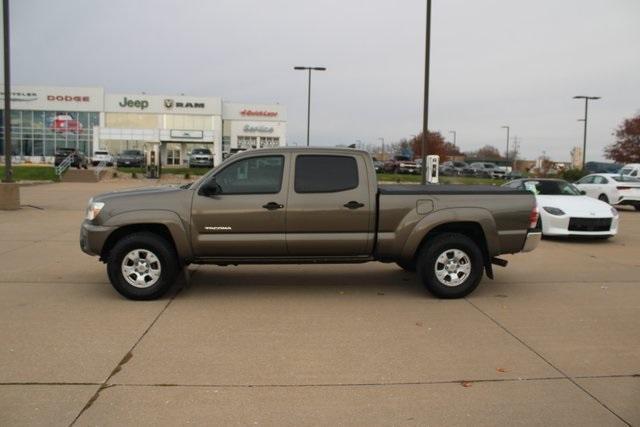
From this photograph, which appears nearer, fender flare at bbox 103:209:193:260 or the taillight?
fender flare at bbox 103:209:193:260

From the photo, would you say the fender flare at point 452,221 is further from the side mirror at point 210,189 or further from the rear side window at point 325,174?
the side mirror at point 210,189

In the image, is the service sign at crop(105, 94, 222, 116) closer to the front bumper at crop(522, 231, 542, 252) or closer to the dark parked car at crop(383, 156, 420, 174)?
the dark parked car at crop(383, 156, 420, 174)

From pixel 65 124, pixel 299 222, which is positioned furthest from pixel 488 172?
pixel 299 222

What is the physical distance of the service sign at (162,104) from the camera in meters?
67.5

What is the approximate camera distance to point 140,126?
68062mm

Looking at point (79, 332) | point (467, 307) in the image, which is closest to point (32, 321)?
point (79, 332)

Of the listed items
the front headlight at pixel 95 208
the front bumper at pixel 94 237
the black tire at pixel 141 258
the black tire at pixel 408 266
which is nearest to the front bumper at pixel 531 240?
the black tire at pixel 408 266

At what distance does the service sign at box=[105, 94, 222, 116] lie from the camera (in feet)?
221

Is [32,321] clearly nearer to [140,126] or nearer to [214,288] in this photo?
[214,288]

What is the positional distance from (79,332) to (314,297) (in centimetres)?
269

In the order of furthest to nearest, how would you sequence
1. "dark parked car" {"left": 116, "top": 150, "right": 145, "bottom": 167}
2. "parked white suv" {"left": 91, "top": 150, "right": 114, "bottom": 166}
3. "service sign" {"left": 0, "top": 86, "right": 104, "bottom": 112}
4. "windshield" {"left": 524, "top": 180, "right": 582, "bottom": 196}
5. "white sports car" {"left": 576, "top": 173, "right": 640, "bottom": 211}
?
1. "service sign" {"left": 0, "top": 86, "right": 104, "bottom": 112}
2. "parked white suv" {"left": 91, "top": 150, "right": 114, "bottom": 166}
3. "dark parked car" {"left": 116, "top": 150, "right": 145, "bottom": 167}
4. "white sports car" {"left": 576, "top": 173, "right": 640, "bottom": 211}
5. "windshield" {"left": 524, "top": 180, "right": 582, "bottom": 196}

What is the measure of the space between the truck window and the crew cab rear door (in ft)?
0.62

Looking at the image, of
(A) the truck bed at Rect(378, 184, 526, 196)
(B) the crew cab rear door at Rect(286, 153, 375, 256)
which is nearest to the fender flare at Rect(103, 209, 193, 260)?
(B) the crew cab rear door at Rect(286, 153, 375, 256)

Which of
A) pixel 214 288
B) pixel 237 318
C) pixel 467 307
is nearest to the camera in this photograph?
pixel 237 318
